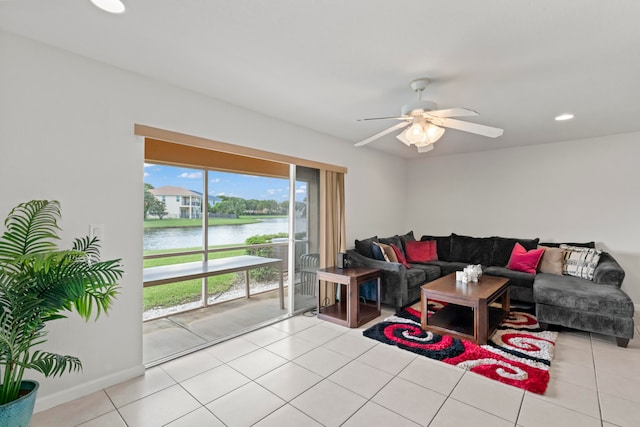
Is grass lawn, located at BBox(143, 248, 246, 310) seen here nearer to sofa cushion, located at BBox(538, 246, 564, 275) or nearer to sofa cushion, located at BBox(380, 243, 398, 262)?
sofa cushion, located at BBox(380, 243, 398, 262)

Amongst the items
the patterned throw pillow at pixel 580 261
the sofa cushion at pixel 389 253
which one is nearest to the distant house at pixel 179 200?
the sofa cushion at pixel 389 253

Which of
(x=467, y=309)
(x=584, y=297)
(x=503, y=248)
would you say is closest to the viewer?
(x=584, y=297)

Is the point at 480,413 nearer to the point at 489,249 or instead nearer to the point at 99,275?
the point at 99,275

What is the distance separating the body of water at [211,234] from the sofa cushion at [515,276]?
10.9 ft

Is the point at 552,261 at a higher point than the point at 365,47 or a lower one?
lower

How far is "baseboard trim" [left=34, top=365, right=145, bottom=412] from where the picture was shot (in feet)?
6.86

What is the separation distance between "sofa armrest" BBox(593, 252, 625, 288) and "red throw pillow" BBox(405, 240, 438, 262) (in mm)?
2145

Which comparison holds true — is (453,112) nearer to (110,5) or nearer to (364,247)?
(110,5)

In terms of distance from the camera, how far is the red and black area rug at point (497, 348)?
248 cm

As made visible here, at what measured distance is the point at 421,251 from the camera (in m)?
5.28

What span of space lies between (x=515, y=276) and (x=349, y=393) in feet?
10.7

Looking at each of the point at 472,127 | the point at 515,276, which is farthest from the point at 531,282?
the point at 472,127

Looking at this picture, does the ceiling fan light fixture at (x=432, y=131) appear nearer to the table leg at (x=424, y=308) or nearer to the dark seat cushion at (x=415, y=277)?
the table leg at (x=424, y=308)

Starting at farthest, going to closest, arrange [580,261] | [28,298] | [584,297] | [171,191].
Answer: [171,191] → [580,261] → [584,297] → [28,298]
